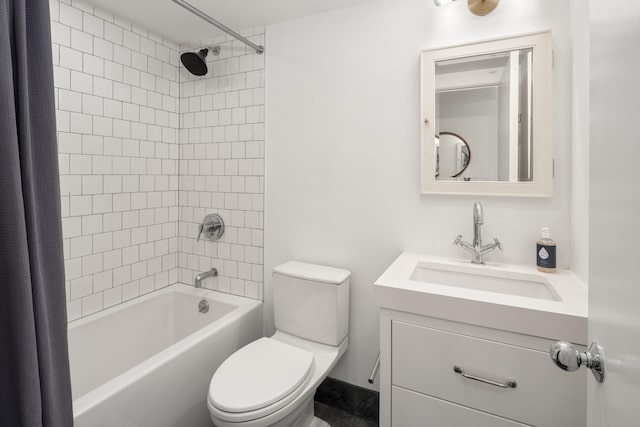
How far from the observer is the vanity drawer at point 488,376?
1000 millimetres

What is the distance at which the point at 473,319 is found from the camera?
3.59ft

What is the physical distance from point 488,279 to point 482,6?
4.14 feet

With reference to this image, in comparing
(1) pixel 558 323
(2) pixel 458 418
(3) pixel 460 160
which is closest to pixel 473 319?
(1) pixel 558 323

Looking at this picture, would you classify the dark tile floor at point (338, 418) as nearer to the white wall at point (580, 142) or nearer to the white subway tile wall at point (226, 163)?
the white subway tile wall at point (226, 163)

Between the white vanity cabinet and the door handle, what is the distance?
1.51 ft

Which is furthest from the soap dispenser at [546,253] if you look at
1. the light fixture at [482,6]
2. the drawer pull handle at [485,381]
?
the light fixture at [482,6]

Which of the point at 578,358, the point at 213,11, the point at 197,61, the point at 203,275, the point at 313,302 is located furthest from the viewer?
the point at 203,275

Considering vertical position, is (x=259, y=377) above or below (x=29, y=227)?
below

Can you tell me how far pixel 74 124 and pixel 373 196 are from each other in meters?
1.72

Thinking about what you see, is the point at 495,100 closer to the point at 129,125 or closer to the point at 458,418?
the point at 458,418

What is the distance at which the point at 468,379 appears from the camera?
1.12 m

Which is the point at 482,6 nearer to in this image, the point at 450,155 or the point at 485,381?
the point at 450,155

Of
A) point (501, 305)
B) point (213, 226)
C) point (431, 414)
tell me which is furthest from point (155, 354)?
point (501, 305)

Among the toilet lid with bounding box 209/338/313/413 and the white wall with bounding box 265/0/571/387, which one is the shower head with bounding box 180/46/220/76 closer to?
the white wall with bounding box 265/0/571/387
